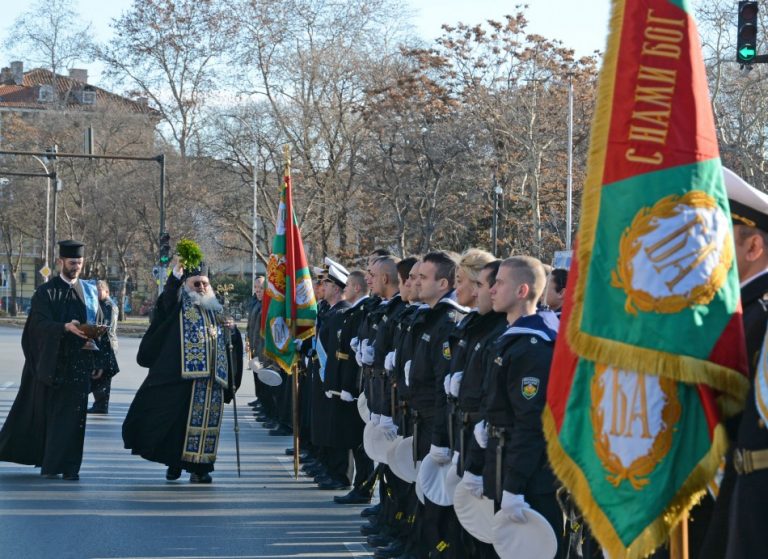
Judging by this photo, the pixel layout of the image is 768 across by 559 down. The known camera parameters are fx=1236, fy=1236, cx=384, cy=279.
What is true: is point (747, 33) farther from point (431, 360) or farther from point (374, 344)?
point (431, 360)

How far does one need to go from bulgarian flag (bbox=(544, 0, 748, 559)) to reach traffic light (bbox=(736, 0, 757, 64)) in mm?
11472

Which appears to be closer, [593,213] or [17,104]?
[593,213]

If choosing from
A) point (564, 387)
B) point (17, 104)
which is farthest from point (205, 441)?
point (17, 104)

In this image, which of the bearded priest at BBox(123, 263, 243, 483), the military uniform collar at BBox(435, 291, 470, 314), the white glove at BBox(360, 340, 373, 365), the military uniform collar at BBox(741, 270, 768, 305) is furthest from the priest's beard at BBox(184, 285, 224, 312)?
the military uniform collar at BBox(741, 270, 768, 305)

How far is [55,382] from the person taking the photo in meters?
11.9

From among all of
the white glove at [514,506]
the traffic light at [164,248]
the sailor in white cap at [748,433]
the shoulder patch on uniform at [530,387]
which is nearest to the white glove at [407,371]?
the shoulder patch on uniform at [530,387]

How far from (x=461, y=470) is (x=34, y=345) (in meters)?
6.80

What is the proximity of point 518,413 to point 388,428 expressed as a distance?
9.41ft

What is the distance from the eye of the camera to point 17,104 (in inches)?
3460

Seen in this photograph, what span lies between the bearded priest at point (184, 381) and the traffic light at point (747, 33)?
714 cm

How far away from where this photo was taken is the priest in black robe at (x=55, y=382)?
11.7m

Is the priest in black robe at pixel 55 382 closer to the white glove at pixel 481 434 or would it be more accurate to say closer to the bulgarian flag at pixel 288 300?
the bulgarian flag at pixel 288 300

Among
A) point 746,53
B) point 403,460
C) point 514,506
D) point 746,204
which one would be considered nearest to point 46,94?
point 746,53

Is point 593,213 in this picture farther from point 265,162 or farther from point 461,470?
point 265,162
